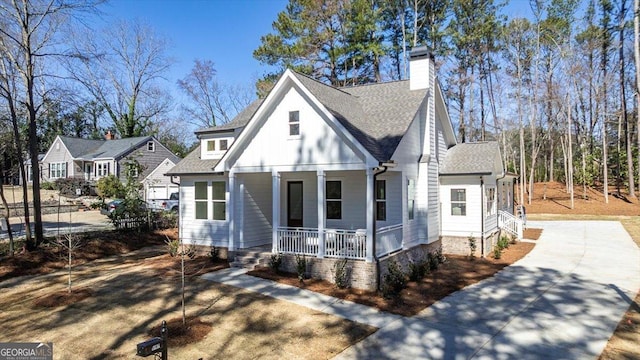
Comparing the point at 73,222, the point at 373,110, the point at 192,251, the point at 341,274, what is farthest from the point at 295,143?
the point at 73,222

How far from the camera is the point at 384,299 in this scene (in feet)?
31.4

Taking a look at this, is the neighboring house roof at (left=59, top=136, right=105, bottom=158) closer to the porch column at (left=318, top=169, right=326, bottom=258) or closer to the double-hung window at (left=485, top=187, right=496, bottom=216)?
the porch column at (left=318, top=169, right=326, bottom=258)

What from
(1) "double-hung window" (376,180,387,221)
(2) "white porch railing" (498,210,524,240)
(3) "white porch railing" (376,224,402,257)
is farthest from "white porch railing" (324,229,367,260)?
(2) "white porch railing" (498,210,524,240)

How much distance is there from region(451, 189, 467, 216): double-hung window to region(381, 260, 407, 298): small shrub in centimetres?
603

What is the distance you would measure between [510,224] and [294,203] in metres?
11.6

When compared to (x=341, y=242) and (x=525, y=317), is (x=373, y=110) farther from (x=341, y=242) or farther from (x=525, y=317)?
(x=525, y=317)

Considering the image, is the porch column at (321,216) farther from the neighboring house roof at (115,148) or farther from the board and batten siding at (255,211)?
the neighboring house roof at (115,148)

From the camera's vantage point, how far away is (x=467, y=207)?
15477 mm

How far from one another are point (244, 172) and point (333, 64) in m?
18.5

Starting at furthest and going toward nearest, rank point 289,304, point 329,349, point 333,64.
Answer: point 333,64 < point 289,304 < point 329,349

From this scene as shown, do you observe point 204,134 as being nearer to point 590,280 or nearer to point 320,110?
Result: point 320,110

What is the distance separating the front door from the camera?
1434cm

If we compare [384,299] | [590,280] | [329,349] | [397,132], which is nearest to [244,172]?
[397,132]

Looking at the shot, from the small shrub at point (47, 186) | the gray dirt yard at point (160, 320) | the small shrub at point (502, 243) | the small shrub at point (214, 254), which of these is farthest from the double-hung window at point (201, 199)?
the small shrub at point (47, 186)
